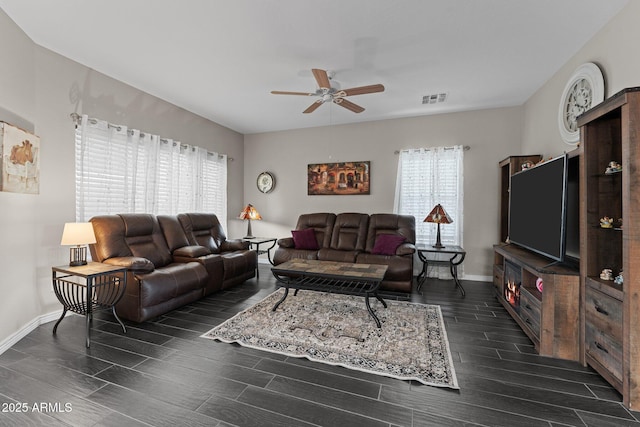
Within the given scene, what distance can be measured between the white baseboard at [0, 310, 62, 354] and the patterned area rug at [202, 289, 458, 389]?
157 cm

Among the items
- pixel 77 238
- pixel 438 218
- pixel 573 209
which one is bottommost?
pixel 77 238

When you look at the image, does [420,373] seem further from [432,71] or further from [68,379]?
[432,71]

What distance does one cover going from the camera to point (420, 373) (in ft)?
6.36

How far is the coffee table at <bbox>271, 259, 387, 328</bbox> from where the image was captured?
9.14 ft

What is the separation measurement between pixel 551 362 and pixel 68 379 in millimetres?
3498

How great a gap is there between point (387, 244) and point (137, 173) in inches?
144

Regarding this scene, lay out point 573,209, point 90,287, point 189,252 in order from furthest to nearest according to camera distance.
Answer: point 189,252
point 573,209
point 90,287

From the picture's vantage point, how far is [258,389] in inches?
70.6

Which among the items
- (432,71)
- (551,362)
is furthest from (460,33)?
(551,362)

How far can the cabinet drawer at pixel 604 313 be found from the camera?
68.7 inches

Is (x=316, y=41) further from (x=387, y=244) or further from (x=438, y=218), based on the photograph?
(x=438, y=218)

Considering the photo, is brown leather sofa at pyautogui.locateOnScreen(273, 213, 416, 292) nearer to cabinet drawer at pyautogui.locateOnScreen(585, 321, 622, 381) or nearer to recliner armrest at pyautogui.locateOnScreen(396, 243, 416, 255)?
recliner armrest at pyautogui.locateOnScreen(396, 243, 416, 255)

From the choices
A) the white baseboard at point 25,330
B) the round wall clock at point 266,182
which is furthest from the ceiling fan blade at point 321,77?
the white baseboard at point 25,330

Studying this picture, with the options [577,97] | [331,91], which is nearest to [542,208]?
[577,97]
